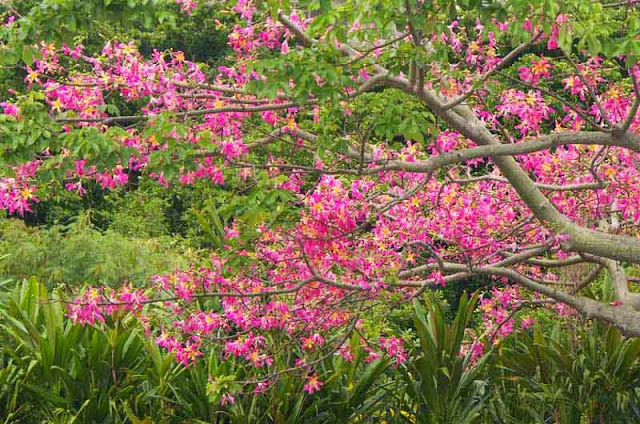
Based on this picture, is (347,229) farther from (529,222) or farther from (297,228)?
(529,222)

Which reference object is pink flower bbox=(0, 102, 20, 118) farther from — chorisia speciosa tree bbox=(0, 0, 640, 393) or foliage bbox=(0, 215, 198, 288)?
foliage bbox=(0, 215, 198, 288)

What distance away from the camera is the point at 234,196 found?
529 centimetres

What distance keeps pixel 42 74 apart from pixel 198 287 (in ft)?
5.39

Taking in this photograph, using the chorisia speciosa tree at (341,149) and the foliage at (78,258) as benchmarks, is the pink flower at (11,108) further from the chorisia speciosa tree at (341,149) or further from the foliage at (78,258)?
the foliage at (78,258)

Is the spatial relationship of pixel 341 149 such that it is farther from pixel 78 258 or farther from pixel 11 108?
pixel 78 258

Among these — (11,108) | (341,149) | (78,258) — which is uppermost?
(341,149)

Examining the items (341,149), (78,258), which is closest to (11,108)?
(341,149)

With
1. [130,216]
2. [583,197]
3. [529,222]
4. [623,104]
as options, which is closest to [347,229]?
[529,222]

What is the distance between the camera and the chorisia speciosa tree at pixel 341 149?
471 centimetres

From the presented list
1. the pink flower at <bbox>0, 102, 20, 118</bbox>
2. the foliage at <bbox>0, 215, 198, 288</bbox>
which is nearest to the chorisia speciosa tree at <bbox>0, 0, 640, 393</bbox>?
the pink flower at <bbox>0, 102, 20, 118</bbox>

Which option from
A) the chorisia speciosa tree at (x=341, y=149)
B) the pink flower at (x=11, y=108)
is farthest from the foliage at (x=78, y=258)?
the pink flower at (x=11, y=108)

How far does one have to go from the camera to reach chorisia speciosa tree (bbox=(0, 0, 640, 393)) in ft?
15.5

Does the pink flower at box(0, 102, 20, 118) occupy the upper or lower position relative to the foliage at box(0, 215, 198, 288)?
upper

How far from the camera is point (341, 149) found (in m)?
5.26
